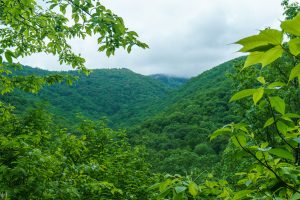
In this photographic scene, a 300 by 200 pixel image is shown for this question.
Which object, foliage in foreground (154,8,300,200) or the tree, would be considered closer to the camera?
foliage in foreground (154,8,300,200)

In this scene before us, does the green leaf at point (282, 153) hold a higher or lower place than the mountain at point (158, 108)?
higher

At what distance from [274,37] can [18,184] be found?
382cm

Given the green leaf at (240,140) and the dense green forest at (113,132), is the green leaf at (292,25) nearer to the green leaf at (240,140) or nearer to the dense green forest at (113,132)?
the dense green forest at (113,132)

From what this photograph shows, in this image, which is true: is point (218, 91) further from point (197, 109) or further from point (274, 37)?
point (274, 37)

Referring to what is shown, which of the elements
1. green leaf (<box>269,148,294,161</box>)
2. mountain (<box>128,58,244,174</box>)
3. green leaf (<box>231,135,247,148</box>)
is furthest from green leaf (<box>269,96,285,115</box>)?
mountain (<box>128,58,244,174</box>)

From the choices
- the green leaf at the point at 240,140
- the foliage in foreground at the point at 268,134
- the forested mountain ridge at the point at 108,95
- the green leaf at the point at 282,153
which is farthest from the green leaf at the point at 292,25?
the forested mountain ridge at the point at 108,95

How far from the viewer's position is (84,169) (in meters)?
4.79

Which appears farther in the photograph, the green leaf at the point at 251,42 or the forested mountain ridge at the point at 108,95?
the forested mountain ridge at the point at 108,95

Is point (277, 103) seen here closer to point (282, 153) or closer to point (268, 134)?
point (282, 153)

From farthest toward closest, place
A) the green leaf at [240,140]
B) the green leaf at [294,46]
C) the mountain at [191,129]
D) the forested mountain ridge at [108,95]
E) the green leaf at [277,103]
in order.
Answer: the forested mountain ridge at [108,95] → the mountain at [191,129] → the green leaf at [240,140] → the green leaf at [277,103] → the green leaf at [294,46]

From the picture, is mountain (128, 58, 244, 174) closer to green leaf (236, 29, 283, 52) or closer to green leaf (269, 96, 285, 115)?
green leaf (269, 96, 285, 115)

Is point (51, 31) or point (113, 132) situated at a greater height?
point (51, 31)

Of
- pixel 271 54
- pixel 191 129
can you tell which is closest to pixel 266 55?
pixel 271 54

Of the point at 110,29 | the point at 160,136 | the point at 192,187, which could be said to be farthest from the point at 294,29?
the point at 160,136
